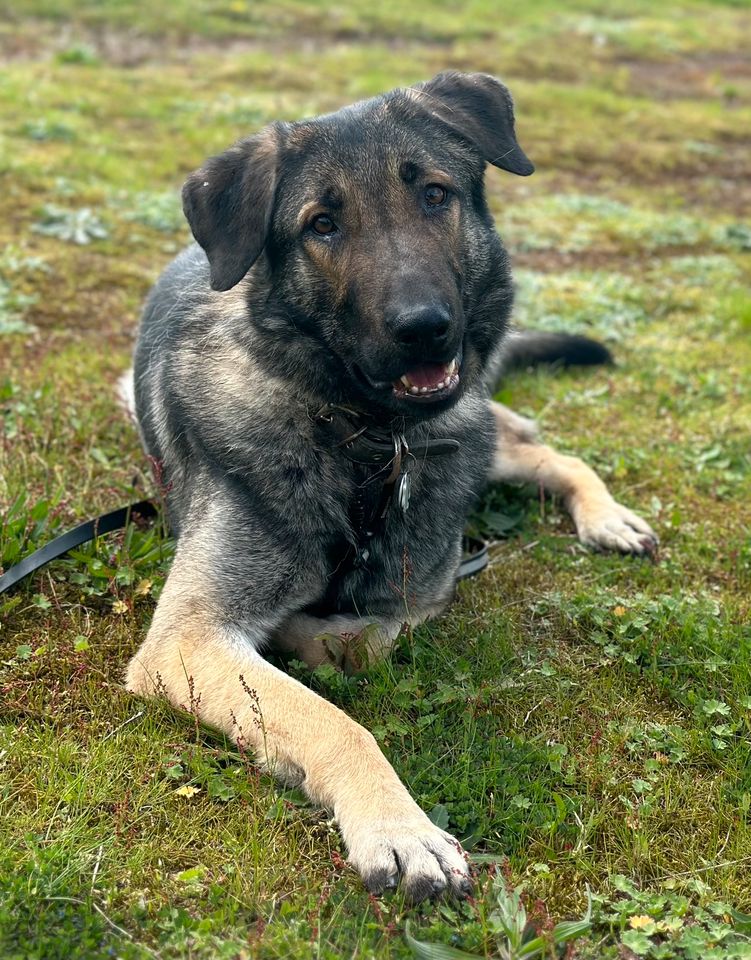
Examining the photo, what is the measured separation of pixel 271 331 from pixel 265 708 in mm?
1359

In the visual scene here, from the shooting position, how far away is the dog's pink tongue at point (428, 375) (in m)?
3.39

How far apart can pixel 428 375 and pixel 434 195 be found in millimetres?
657

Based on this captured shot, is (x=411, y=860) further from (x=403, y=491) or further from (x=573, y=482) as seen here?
(x=573, y=482)

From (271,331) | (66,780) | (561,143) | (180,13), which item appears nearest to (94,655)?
(66,780)

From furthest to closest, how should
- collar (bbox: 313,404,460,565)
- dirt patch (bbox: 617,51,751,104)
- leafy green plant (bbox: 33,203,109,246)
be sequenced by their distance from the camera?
dirt patch (bbox: 617,51,751,104) < leafy green plant (bbox: 33,203,109,246) < collar (bbox: 313,404,460,565)

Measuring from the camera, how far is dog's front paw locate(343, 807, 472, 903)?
266 cm

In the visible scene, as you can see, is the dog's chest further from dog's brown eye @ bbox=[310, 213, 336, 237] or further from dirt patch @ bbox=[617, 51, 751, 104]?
dirt patch @ bbox=[617, 51, 751, 104]

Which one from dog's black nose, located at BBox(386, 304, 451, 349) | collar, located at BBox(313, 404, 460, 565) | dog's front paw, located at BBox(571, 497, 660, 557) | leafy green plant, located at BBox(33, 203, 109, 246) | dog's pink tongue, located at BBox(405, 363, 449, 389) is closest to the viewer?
dog's black nose, located at BBox(386, 304, 451, 349)

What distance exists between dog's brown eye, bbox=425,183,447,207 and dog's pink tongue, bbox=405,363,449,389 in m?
0.59

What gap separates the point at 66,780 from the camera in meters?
3.02

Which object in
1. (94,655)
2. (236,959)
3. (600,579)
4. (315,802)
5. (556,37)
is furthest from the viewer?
(556,37)

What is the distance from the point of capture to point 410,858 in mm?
2688

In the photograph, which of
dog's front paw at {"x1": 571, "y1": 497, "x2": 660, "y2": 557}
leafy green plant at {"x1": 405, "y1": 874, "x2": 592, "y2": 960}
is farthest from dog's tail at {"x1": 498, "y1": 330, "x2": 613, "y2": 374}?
leafy green plant at {"x1": 405, "y1": 874, "x2": 592, "y2": 960}

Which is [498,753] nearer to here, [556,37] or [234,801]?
[234,801]
